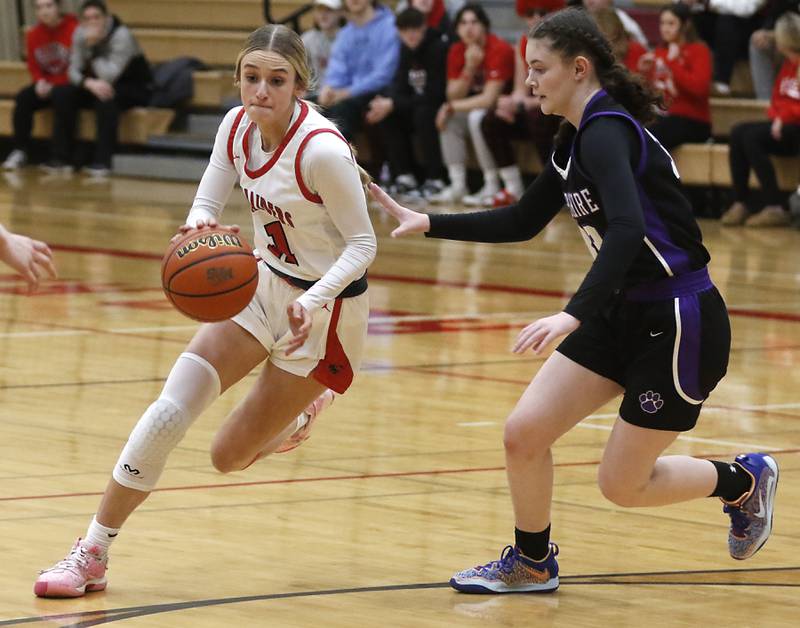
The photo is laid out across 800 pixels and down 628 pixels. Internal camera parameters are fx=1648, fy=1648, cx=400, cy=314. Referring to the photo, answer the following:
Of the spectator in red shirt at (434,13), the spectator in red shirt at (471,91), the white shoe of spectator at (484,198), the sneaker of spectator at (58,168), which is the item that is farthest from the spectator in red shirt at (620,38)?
the sneaker of spectator at (58,168)

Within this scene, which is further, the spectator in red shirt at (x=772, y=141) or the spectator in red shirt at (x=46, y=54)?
the spectator in red shirt at (x=46, y=54)

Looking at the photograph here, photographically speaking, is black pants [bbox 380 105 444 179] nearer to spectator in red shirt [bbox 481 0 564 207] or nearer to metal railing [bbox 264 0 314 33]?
spectator in red shirt [bbox 481 0 564 207]

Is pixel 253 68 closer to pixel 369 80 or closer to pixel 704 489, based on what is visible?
pixel 704 489

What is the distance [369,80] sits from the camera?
1459cm

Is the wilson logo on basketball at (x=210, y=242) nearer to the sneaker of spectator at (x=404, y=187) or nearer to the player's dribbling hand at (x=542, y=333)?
the player's dribbling hand at (x=542, y=333)

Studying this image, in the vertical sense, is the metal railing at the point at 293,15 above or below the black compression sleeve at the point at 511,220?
below

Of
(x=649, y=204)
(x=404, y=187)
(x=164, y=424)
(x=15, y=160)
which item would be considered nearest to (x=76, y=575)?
(x=164, y=424)

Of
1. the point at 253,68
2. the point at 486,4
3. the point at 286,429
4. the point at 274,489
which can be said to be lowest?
the point at 486,4

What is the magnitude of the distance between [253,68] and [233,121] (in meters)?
0.22

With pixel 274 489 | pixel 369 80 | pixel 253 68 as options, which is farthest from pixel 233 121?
pixel 369 80

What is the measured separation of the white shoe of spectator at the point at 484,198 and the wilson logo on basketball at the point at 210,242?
9678 mm

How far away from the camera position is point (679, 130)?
13.2m

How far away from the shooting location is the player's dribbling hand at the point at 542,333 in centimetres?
370

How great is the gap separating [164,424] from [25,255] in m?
0.54
